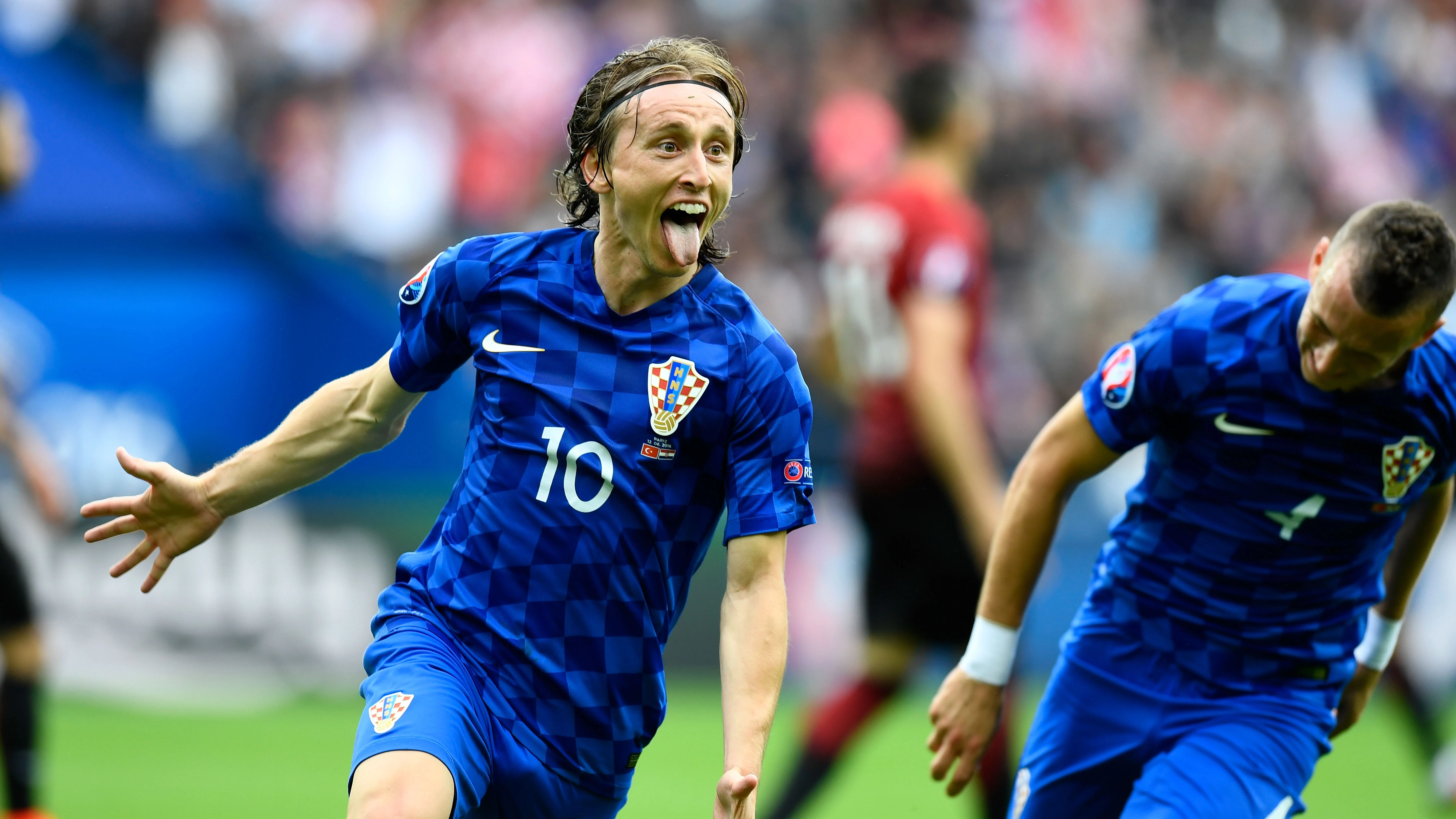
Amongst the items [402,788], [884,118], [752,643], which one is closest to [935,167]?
[752,643]

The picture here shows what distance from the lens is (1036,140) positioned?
14.6m

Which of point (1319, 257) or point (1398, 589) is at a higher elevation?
point (1319, 257)

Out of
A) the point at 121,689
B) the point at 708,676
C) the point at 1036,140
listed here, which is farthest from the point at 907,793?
the point at 1036,140

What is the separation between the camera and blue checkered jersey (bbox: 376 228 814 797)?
353cm

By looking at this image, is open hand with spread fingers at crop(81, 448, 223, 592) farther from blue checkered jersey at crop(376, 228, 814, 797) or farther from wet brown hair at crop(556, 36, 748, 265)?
wet brown hair at crop(556, 36, 748, 265)

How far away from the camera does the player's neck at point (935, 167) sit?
21.9 ft

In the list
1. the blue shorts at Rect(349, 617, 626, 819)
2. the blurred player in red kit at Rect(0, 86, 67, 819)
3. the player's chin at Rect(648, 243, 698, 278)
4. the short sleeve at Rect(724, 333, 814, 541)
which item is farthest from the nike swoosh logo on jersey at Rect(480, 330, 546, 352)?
the blurred player in red kit at Rect(0, 86, 67, 819)

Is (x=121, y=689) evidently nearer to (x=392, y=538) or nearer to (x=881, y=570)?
(x=392, y=538)

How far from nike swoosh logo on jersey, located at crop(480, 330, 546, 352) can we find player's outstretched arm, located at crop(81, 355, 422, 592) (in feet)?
0.75

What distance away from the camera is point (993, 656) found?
13.3 ft

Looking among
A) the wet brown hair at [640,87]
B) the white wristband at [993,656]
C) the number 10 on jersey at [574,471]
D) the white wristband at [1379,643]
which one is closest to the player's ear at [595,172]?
the wet brown hair at [640,87]

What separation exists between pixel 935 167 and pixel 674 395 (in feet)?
11.3

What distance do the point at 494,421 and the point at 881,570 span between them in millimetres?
3048

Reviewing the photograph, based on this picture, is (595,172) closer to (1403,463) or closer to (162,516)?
(162,516)
